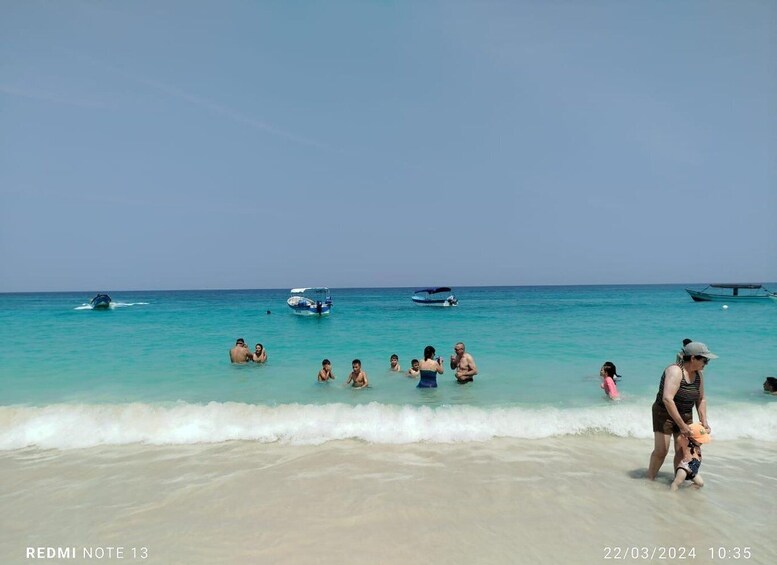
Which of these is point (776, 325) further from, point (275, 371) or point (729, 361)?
point (275, 371)

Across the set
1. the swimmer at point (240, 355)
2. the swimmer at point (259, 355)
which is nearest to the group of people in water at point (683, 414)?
the swimmer at point (259, 355)

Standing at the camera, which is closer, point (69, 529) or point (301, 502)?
point (69, 529)

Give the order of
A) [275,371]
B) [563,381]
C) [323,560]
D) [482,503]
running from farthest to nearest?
[275,371], [563,381], [482,503], [323,560]

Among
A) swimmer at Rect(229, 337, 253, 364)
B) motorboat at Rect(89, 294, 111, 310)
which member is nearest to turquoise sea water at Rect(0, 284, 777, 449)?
swimmer at Rect(229, 337, 253, 364)

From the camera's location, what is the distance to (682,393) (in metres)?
5.35

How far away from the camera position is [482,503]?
5.49 metres

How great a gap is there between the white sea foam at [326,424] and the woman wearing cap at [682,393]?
2.85 metres

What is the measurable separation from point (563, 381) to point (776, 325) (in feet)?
78.3

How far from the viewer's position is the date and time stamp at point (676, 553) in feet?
14.4

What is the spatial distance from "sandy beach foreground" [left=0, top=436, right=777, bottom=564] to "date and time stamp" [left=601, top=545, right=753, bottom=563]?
17mm

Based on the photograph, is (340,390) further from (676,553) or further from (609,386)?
(676,553)

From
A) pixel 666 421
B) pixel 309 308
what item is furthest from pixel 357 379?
pixel 309 308

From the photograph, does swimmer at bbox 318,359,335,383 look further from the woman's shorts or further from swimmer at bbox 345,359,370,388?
the woman's shorts

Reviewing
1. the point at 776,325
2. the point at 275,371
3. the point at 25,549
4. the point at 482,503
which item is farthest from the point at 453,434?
the point at 776,325
